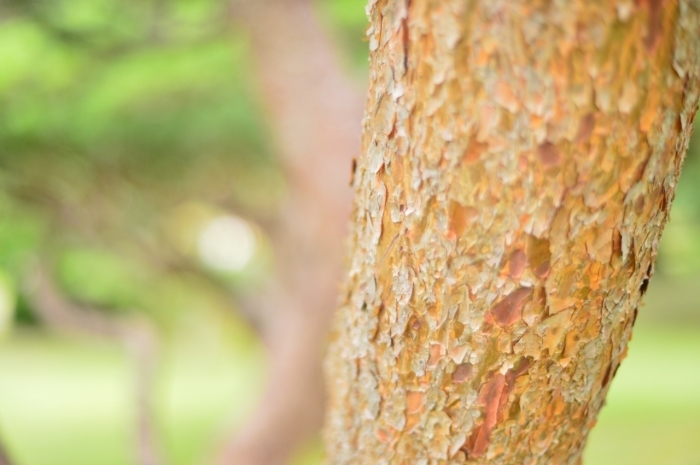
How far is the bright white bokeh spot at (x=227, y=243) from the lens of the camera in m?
6.51

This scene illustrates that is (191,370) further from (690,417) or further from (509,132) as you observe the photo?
(509,132)

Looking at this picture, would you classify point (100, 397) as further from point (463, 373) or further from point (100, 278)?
point (463, 373)

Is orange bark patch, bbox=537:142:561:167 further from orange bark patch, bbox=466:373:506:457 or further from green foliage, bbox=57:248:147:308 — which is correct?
green foliage, bbox=57:248:147:308

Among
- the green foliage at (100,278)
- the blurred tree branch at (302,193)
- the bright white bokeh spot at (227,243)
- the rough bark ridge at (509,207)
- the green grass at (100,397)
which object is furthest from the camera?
the bright white bokeh spot at (227,243)

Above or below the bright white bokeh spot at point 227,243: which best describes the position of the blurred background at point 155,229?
below

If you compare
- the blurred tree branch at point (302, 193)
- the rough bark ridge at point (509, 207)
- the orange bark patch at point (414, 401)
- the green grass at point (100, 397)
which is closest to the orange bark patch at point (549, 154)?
the rough bark ridge at point (509, 207)

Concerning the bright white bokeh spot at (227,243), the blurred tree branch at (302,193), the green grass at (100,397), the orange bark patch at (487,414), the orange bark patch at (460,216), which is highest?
the bright white bokeh spot at (227,243)

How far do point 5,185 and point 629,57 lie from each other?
11.8 feet

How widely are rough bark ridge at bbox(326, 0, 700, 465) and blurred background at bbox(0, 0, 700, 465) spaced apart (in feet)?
2.97

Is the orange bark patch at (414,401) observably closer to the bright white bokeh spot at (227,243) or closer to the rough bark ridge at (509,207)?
the rough bark ridge at (509,207)

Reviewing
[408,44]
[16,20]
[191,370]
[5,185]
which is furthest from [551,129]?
[191,370]

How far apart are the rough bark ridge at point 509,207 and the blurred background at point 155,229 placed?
2.97 feet

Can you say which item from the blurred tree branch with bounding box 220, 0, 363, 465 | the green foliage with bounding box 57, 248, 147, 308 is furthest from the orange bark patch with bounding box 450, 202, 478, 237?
the green foliage with bounding box 57, 248, 147, 308

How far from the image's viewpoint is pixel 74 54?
300cm
